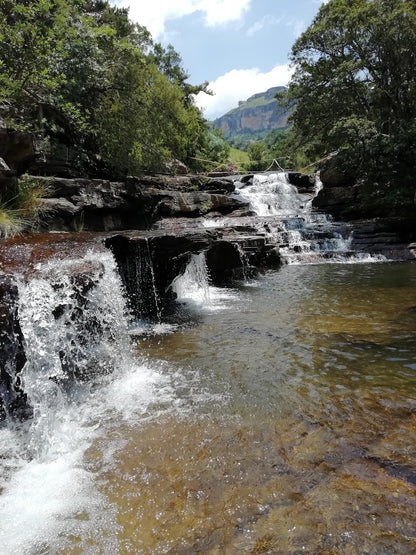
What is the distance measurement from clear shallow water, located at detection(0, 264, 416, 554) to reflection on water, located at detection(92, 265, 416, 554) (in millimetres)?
12

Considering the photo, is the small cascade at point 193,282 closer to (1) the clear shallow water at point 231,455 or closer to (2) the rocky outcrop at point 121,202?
(2) the rocky outcrop at point 121,202

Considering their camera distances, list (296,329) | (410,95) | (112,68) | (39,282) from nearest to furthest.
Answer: (39,282) < (296,329) < (112,68) < (410,95)

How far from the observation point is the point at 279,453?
3076 millimetres

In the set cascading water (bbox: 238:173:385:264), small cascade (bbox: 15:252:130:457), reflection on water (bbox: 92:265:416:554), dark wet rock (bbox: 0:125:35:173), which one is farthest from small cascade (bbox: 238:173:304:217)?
reflection on water (bbox: 92:265:416:554)

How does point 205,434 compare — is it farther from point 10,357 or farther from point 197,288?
point 197,288

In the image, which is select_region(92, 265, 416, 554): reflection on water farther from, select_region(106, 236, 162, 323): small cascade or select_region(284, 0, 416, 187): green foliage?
select_region(284, 0, 416, 187): green foliage

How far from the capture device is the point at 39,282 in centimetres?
467

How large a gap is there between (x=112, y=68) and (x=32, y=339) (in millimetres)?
12420

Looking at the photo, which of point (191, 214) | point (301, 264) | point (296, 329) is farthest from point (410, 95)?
point (296, 329)

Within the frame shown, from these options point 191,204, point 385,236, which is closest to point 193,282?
point 191,204

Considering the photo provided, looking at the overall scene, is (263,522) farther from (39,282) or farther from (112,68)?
(112,68)

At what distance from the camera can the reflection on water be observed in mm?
2295

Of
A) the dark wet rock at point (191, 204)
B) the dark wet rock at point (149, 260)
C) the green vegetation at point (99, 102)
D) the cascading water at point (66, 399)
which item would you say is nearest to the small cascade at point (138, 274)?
the dark wet rock at point (149, 260)

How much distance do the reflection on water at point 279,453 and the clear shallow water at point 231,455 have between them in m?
0.01
